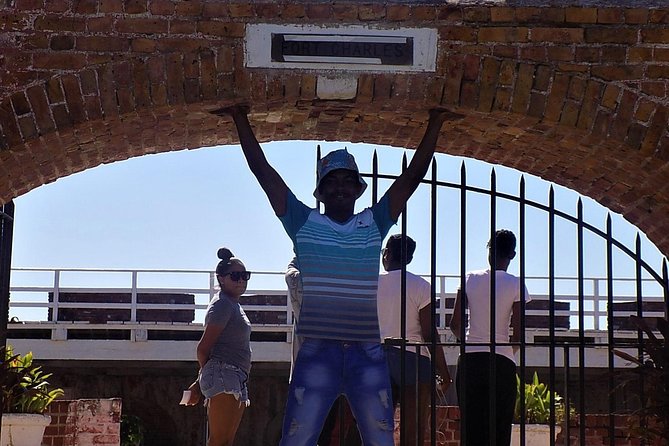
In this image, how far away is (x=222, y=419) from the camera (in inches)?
317

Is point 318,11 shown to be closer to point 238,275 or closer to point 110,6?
point 110,6

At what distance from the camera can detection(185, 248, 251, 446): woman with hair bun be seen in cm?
804

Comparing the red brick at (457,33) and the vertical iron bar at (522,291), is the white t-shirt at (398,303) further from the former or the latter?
the red brick at (457,33)

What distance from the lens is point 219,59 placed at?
7000 mm

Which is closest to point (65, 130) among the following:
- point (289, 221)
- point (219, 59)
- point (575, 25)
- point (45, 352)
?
point (219, 59)

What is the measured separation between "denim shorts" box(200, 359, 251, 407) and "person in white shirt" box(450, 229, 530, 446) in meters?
1.41

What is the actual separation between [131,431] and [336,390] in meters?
12.6

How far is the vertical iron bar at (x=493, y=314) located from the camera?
728 cm

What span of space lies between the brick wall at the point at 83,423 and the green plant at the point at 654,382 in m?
5.39

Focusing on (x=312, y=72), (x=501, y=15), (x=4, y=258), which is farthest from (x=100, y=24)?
(x=501, y=15)

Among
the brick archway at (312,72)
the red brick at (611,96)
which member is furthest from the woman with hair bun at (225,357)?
the red brick at (611,96)

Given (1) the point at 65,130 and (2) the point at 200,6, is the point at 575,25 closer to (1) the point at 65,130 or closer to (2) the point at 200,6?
(2) the point at 200,6

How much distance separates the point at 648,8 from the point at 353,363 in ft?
8.79

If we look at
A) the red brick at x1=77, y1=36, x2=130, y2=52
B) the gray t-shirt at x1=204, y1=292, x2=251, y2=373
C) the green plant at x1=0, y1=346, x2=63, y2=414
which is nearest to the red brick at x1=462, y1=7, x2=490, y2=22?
the red brick at x1=77, y1=36, x2=130, y2=52
